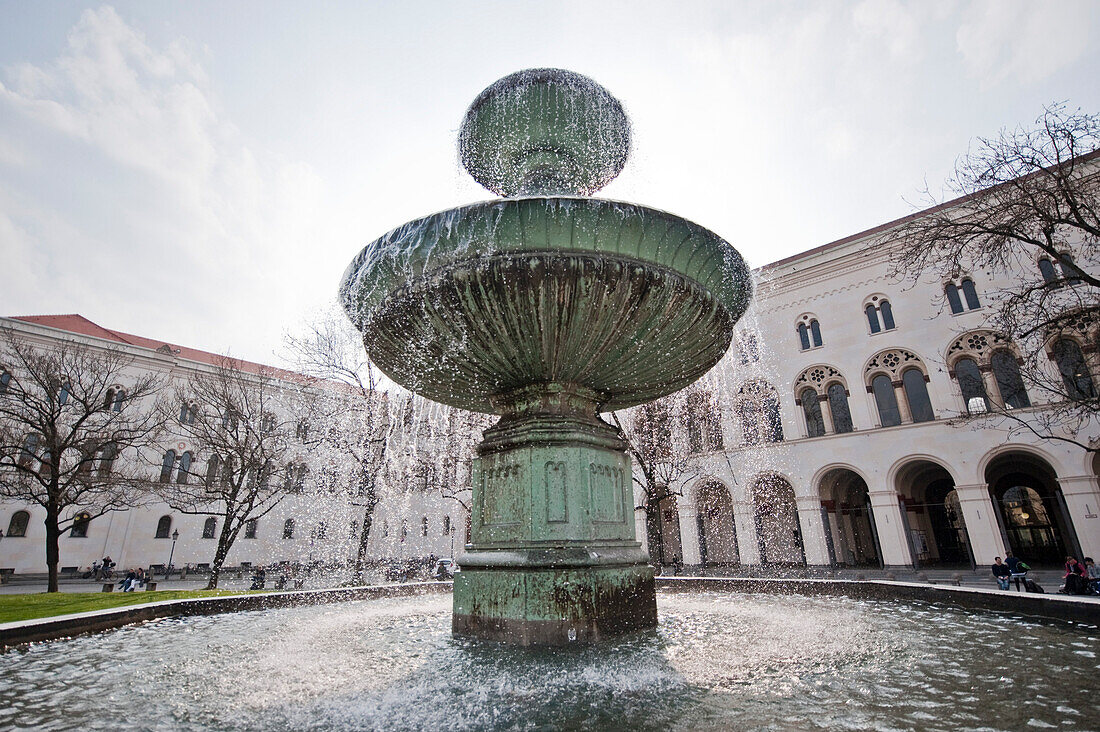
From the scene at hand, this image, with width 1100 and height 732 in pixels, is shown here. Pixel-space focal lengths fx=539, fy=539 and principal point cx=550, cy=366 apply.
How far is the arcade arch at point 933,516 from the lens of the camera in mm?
22547

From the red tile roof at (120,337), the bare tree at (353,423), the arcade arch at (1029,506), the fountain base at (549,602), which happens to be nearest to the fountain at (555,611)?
the fountain base at (549,602)

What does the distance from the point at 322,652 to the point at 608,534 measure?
2.30 meters

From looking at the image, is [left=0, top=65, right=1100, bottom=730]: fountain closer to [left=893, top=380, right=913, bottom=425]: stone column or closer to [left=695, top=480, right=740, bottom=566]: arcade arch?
[left=893, top=380, right=913, bottom=425]: stone column

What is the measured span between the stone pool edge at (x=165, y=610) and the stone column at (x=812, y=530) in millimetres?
17679

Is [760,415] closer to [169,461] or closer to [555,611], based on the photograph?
[555,611]

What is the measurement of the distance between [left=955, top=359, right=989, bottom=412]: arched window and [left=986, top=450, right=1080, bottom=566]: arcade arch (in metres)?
3.76

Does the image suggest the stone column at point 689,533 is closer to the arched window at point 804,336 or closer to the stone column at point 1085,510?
the arched window at point 804,336

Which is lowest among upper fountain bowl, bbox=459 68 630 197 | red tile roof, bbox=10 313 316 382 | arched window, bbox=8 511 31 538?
arched window, bbox=8 511 31 538

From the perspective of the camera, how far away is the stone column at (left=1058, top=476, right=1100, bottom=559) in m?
17.2

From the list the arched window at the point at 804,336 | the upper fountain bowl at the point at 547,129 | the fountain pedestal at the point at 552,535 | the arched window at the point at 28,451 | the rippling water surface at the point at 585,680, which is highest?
the arched window at the point at 804,336

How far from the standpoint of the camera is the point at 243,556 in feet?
108

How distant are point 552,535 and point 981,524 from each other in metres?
21.5

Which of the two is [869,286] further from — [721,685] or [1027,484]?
[721,685]

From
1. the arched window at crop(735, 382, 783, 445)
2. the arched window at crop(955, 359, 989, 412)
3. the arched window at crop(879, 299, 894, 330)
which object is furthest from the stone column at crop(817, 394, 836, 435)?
the arched window at crop(955, 359, 989, 412)
